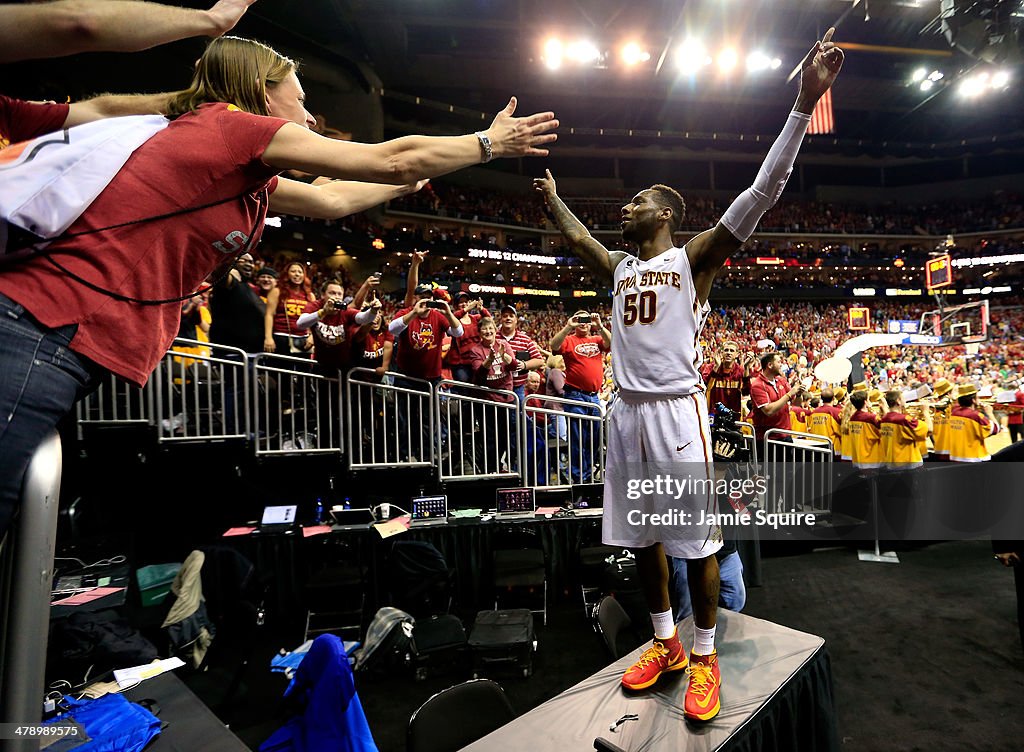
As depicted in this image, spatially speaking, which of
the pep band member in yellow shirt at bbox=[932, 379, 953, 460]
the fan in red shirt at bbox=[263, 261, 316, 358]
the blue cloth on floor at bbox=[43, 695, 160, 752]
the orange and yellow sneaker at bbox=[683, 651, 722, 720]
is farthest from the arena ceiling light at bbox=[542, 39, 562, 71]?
the blue cloth on floor at bbox=[43, 695, 160, 752]

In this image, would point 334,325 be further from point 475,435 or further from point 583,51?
point 583,51

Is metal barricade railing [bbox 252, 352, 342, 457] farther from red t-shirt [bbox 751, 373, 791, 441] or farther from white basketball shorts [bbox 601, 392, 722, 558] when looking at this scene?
red t-shirt [bbox 751, 373, 791, 441]

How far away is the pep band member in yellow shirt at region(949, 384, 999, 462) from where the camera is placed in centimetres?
812

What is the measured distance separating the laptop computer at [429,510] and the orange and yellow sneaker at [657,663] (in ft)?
10.1

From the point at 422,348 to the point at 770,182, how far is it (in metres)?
4.32

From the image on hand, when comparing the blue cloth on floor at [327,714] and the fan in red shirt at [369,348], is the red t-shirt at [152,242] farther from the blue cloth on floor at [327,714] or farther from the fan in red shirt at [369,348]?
the fan in red shirt at [369,348]

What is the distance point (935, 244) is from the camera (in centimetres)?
3238

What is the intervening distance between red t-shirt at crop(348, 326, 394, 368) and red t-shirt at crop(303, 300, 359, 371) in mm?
78

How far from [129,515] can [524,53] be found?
70.1 feet

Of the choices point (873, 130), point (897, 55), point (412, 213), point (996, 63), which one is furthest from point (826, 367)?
point (873, 130)

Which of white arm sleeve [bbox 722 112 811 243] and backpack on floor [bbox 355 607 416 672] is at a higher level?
white arm sleeve [bbox 722 112 811 243]

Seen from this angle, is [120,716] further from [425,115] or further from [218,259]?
[425,115]

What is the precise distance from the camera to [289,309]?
258 inches

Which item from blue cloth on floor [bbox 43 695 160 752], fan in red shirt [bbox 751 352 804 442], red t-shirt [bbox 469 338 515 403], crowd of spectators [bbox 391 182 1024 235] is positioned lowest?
blue cloth on floor [bbox 43 695 160 752]
